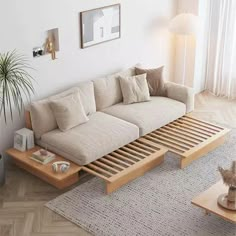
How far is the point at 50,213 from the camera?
4.84 m

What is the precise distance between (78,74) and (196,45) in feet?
6.34

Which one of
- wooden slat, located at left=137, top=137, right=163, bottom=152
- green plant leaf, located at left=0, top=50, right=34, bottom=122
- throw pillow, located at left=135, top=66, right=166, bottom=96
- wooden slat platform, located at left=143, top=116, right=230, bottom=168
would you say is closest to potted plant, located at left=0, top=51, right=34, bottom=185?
green plant leaf, located at left=0, top=50, right=34, bottom=122

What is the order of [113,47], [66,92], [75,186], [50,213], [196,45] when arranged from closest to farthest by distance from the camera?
[50,213] < [75,186] < [66,92] < [113,47] < [196,45]

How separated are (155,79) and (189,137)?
37.7 inches

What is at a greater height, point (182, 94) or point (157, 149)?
point (182, 94)

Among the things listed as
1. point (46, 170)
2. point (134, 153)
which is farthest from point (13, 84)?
point (134, 153)

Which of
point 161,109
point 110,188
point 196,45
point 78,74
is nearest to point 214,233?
point 110,188

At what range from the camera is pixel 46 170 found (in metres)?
5.20

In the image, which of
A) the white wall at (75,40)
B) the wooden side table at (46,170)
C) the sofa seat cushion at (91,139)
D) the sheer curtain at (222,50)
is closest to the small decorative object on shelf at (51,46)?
the white wall at (75,40)

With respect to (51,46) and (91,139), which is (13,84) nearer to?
(51,46)

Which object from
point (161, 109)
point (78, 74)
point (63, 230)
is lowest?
point (63, 230)

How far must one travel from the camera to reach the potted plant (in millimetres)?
5172

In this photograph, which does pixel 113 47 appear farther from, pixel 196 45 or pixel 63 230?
pixel 63 230

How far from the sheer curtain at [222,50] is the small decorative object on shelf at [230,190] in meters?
3.09
